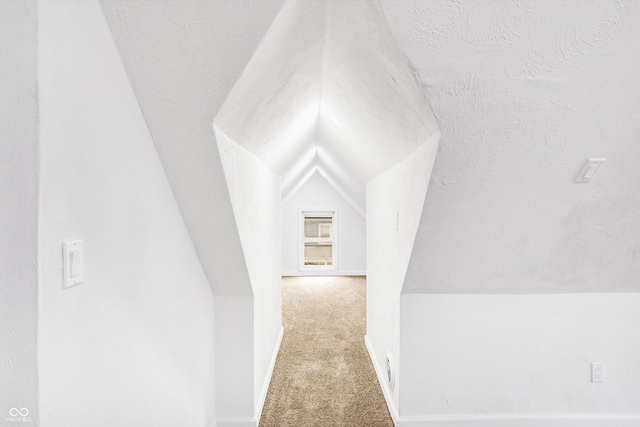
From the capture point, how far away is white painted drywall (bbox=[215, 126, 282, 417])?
4.93 ft

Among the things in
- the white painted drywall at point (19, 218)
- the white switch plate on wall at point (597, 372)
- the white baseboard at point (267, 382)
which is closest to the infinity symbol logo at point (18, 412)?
the white painted drywall at point (19, 218)

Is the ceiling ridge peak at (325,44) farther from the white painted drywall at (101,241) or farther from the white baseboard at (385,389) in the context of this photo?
the white baseboard at (385,389)

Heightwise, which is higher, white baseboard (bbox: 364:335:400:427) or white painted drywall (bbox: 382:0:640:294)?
white painted drywall (bbox: 382:0:640:294)

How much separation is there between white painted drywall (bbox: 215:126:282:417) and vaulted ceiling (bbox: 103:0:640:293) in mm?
100

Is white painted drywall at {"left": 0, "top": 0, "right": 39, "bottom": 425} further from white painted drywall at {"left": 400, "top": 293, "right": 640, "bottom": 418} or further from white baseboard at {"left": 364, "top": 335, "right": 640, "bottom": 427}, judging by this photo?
white baseboard at {"left": 364, "top": 335, "right": 640, "bottom": 427}

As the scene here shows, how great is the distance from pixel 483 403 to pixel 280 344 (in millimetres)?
1785

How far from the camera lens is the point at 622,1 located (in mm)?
916

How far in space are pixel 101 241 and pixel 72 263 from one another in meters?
0.13

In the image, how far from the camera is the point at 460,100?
112 cm

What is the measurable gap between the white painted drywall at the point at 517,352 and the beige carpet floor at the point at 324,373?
1.38ft

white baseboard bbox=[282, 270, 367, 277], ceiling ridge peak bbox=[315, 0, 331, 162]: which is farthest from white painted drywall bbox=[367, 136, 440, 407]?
white baseboard bbox=[282, 270, 367, 277]

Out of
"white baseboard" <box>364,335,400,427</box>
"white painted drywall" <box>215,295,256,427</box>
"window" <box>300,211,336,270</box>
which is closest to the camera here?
"white painted drywall" <box>215,295,256,427</box>

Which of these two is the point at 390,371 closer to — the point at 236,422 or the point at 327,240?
the point at 236,422

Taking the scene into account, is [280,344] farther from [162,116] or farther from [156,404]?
[162,116]
